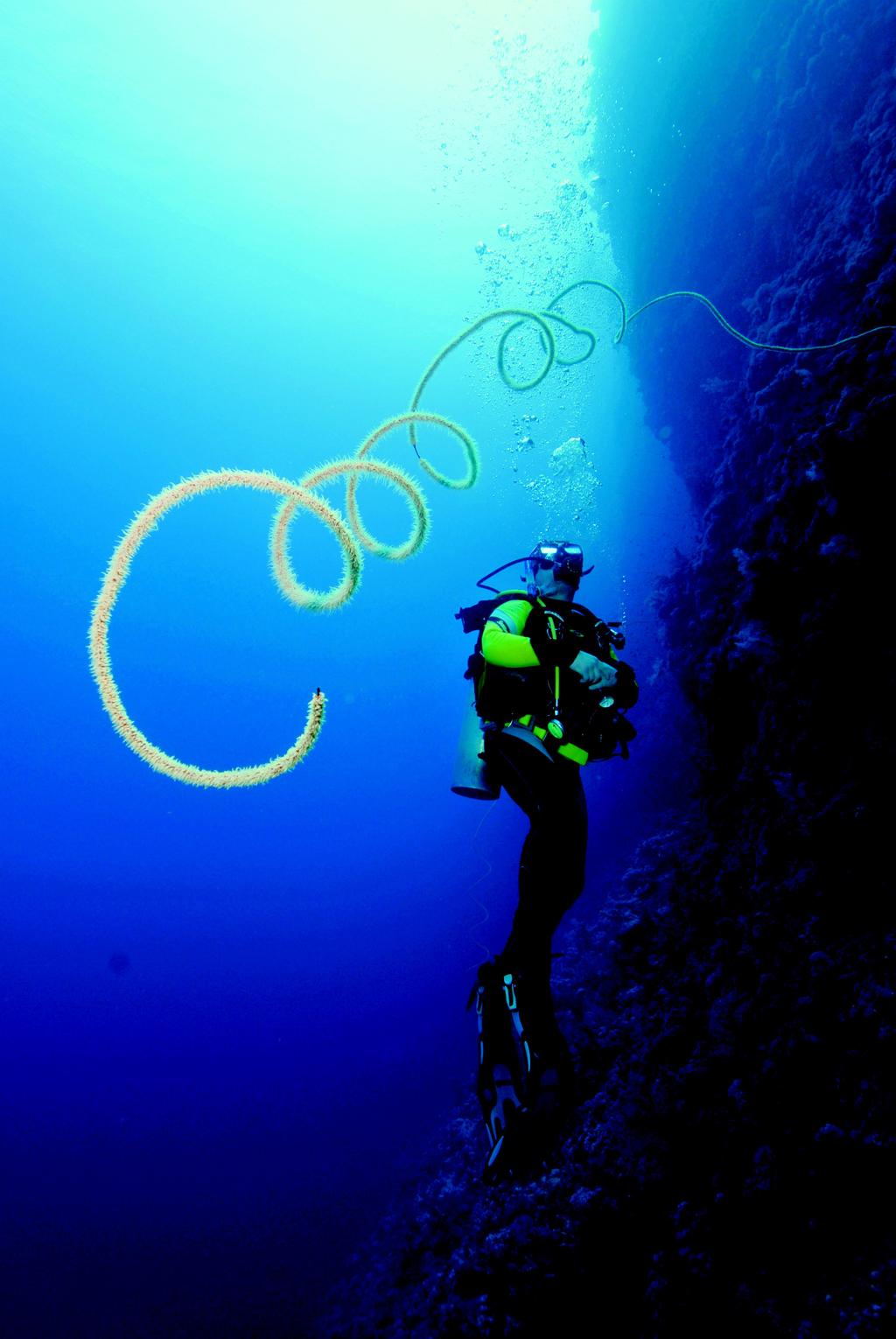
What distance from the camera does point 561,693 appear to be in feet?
12.1

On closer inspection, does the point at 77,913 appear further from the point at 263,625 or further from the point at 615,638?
the point at 615,638

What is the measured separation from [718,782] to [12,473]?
82.6 m

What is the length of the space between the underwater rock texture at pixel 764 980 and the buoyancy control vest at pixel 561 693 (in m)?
1.98

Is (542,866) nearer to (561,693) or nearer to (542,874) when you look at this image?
(542,874)

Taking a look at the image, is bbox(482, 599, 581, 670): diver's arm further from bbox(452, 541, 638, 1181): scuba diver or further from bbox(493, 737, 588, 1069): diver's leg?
bbox(493, 737, 588, 1069): diver's leg

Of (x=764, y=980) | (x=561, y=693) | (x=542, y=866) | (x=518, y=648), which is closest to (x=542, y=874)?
(x=542, y=866)

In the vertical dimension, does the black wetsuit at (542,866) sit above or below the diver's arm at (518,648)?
→ below

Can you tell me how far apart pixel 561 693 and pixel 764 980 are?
286 cm

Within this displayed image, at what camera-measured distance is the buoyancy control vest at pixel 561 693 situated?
3.69m

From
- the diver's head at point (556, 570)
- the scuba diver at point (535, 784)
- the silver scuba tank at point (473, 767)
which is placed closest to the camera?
the scuba diver at point (535, 784)

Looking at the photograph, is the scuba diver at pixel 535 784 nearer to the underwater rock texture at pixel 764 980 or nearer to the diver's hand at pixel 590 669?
the diver's hand at pixel 590 669

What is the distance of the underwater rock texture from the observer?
10.9 feet

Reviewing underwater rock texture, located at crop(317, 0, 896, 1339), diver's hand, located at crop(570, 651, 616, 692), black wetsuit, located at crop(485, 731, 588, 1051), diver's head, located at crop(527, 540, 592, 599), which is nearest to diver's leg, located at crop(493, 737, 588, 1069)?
black wetsuit, located at crop(485, 731, 588, 1051)

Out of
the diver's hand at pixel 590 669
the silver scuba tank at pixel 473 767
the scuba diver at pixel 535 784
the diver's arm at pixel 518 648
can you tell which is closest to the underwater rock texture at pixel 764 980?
the scuba diver at pixel 535 784
